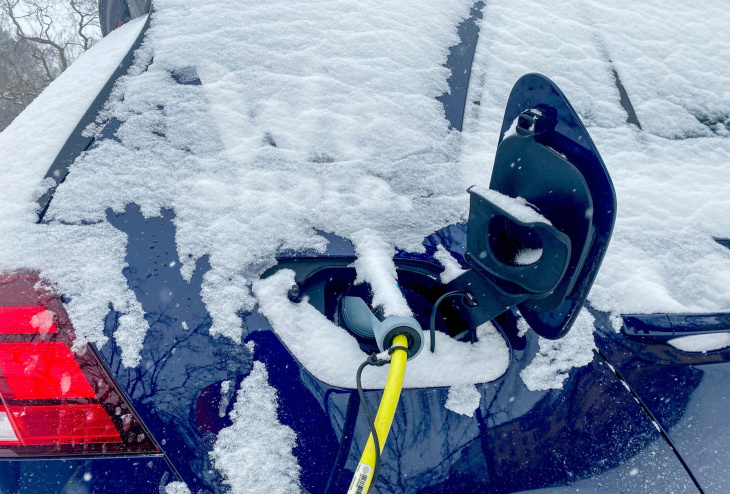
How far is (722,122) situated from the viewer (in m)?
1.93

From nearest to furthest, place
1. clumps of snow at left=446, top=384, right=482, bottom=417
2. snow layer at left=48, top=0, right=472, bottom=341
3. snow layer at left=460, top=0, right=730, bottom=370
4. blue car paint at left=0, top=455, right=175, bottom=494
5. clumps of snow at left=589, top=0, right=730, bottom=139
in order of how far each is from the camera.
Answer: blue car paint at left=0, top=455, right=175, bottom=494 → clumps of snow at left=446, top=384, right=482, bottom=417 → snow layer at left=48, top=0, right=472, bottom=341 → snow layer at left=460, top=0, right=730, bottom=370 → clumps of snow at left=589, top=0, right=730, bottom=139

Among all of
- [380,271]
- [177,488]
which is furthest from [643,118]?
[177,488]

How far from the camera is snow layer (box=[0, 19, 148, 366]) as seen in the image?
3.49 feet

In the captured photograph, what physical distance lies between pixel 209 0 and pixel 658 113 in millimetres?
1739

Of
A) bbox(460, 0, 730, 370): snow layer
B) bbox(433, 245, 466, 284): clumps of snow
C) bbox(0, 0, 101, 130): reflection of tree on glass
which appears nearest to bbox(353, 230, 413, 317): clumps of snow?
bbox(433, 245, 466, 284): clumps of snow

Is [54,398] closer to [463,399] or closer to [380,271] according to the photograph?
[380,271]

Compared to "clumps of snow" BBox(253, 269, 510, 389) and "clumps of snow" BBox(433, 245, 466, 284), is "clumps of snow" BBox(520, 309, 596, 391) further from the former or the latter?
"clumps of snow" BBox(433, 245, 466, 284)

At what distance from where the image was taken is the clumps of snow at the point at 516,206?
0.93m

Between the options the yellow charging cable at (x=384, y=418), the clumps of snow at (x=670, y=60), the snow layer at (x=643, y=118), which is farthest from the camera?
the clumps of snow at (x=670, y=60)

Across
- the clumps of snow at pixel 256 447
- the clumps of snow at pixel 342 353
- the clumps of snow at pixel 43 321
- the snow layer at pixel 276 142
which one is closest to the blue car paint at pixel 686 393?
the clumps of snow at pixel 342 353

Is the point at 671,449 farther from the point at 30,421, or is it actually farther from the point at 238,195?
the point at 30,421

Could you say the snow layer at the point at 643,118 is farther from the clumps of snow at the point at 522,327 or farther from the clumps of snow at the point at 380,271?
the clumps of snow at the point at 380,271

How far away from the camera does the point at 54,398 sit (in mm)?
1016

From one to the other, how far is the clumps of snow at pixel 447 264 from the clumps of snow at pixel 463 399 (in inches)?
10.7
